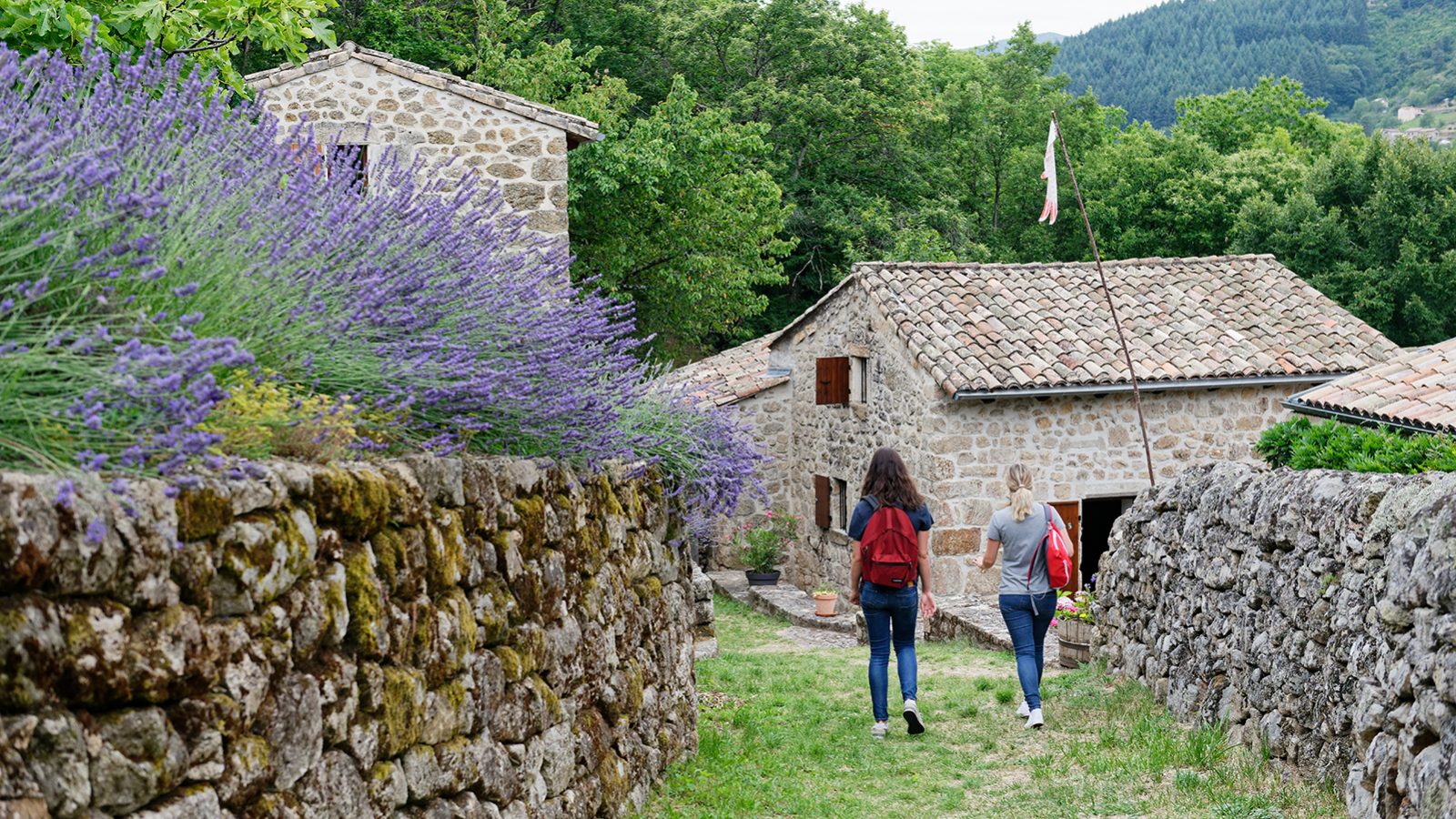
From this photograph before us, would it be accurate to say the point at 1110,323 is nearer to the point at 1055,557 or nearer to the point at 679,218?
the point at 679,218

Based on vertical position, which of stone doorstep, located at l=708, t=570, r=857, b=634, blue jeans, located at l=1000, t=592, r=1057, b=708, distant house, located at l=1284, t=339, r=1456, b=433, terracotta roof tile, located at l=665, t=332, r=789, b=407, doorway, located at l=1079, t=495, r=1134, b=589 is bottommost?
stone doorstep, located at l=708, t=570, r=857, b=634

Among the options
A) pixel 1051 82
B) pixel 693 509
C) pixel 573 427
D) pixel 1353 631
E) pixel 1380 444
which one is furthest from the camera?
pixel 1051 82

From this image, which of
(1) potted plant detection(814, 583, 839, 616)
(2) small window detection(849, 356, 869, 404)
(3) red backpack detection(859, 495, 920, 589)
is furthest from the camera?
(2) small window detection(849, 356, 869, 404)

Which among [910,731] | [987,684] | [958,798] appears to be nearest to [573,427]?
[958,798]

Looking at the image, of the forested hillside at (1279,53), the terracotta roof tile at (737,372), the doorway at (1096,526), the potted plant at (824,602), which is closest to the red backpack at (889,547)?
the potted plant at (824,602)

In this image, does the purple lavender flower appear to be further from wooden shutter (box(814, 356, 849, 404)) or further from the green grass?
wooden shutter (box(814, 356, 849, 404))

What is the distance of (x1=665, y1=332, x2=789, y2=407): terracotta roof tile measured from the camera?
2078cm

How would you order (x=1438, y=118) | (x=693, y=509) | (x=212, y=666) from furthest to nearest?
(x=1438, y=118) < (x=693, y=509) < (x=212, y=666)

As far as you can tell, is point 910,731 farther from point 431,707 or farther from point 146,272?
point 146,272

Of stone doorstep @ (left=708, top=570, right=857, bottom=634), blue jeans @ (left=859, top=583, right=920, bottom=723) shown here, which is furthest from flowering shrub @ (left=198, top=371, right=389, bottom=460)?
stone doorstep @ (left=708, top=570, right=857, bottom=634)

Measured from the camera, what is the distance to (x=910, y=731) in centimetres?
761

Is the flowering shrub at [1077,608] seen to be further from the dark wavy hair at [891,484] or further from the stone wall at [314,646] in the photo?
the stone wall at [314,646]

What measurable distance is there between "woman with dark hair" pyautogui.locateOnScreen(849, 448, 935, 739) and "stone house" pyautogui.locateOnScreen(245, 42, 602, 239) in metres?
5.70

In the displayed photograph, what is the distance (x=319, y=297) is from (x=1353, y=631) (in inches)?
170
